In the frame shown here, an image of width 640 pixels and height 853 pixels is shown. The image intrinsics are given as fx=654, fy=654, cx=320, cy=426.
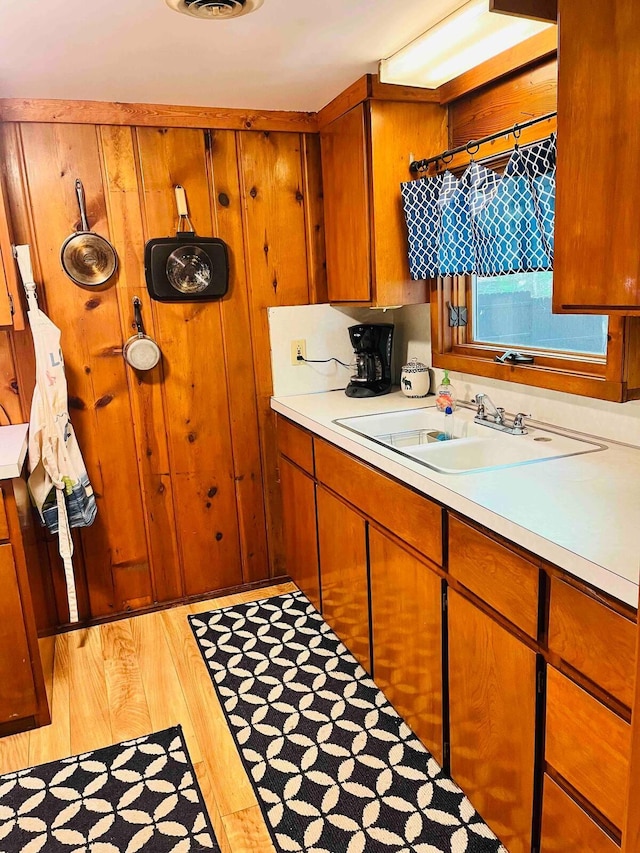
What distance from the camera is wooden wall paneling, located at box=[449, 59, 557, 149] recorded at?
201 cm

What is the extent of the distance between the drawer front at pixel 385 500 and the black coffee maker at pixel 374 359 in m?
0.52

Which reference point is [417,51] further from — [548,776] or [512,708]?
[548,776]

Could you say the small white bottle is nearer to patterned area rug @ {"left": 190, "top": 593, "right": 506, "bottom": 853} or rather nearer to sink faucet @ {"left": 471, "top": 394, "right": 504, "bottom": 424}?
sink faucet @ {"left": 471, "top": 394, "right": 504, "bottom": 424}

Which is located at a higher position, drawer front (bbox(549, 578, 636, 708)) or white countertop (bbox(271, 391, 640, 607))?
white countertop (bbox(271, 391, 640, 607))

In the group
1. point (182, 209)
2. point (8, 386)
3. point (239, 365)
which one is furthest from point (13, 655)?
point (182, 209)

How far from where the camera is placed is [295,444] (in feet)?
9.32

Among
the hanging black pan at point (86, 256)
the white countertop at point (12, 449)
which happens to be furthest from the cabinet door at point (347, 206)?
the white countertop at point (12, 449)

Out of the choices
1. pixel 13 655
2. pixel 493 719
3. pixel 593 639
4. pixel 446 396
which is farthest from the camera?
pixel 446 396

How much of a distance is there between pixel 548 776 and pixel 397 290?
180 cm

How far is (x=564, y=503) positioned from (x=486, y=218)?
1049 millimetres

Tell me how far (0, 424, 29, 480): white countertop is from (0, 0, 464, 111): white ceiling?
1.25m

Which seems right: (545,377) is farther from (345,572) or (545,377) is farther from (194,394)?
(194,394)

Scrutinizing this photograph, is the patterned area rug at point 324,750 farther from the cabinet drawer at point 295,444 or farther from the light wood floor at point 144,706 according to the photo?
the cabinet drawer at point 295,444

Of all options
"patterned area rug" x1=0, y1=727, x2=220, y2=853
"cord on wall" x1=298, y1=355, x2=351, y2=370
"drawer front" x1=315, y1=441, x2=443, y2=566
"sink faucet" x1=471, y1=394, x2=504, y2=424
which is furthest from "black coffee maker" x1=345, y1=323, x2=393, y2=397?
"patterned area rug" x1=0, y1=727, x2=220, y2=853
